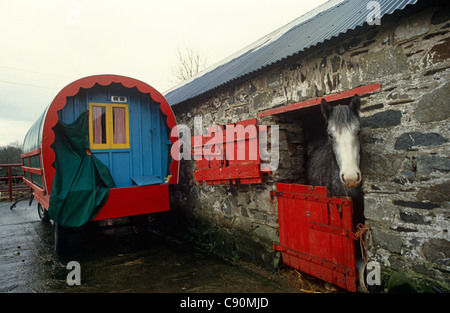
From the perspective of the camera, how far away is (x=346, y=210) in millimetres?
3273

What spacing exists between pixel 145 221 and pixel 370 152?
4790 millimetres

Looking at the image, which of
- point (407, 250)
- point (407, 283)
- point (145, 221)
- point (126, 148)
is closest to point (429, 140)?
point (407, 250)

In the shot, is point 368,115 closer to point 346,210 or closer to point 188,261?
point 346,210

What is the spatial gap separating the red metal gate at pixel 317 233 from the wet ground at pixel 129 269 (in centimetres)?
35

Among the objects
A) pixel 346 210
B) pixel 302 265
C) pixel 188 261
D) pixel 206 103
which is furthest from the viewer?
pixel 206 103

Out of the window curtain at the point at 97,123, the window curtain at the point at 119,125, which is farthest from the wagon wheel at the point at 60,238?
the window curtain at the point at 119,125

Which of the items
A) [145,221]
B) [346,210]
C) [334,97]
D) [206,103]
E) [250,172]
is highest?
[206,103]

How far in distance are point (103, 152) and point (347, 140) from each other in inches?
172

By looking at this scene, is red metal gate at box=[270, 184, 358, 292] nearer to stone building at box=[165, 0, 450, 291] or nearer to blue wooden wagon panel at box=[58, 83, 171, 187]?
stone building at box=[165, 0, 450, 291]

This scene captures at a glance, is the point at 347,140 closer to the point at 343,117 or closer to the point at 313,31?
the point at 343,117

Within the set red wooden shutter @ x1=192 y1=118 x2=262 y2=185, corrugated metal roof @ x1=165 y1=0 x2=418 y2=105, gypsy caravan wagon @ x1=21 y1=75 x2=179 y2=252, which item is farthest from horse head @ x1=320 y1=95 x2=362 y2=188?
gypsy caravan wagon @ x1=21 y1=75 x2=179 y2=252

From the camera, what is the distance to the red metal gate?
326cm

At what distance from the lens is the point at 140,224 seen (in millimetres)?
6223

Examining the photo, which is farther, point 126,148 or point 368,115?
point 126,148
